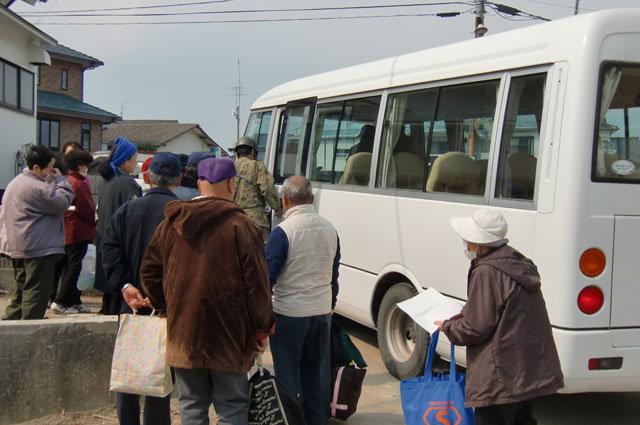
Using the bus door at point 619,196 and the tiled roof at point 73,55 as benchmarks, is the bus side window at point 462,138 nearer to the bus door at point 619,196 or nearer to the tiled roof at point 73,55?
the bus door at point 619,196

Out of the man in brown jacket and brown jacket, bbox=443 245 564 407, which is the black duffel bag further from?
brown jacket, bbox=443 245 564 407

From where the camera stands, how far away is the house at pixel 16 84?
16.9 metres

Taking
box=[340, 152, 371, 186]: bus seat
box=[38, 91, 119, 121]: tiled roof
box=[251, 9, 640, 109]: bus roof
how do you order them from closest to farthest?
box=[251, 9, 640, 109]: bus roof → box=[340, 152, 371, 186]: bus seat → box=[38, 91, 119, 121]: tiled roof

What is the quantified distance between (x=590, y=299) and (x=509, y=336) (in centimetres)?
120

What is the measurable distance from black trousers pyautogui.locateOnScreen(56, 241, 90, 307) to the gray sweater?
1.30m

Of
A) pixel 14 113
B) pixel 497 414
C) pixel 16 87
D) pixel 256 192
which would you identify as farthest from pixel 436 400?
pixel 16 87

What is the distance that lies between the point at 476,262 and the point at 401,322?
8.74ft

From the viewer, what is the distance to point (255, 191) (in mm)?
7277

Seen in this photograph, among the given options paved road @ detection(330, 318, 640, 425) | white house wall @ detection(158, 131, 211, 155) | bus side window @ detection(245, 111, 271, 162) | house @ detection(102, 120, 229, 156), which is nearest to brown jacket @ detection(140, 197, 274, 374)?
paved road @ detection(330, 318, 640, 425)

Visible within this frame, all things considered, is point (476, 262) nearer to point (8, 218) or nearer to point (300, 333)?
point (300, 333)

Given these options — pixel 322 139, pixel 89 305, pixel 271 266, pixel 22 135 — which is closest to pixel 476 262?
pixel 271 266

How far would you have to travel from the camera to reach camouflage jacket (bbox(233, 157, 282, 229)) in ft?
23.7

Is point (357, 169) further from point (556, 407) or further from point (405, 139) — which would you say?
point (556, 407)

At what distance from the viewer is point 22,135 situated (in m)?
18.3
